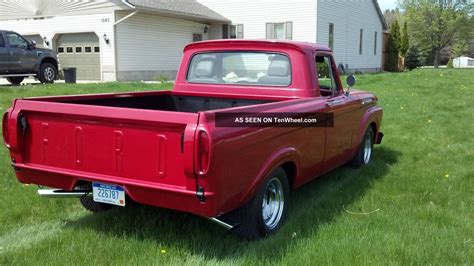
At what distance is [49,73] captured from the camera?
61.5ft

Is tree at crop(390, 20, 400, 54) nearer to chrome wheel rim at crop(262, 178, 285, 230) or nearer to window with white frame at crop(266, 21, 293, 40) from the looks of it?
window with white frame at crop(266, 21, 293, 40)

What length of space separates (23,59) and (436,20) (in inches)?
1958

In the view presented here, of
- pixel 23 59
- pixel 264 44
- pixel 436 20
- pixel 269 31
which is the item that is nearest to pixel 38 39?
pixel 23 59

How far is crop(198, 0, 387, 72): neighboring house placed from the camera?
2628 cm

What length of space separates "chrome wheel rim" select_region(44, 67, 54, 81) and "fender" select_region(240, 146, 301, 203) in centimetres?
1616

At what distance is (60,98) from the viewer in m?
4.52

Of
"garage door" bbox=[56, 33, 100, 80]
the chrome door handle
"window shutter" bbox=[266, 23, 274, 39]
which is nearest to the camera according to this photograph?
the chrome door handle

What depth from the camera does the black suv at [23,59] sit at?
57.3ft

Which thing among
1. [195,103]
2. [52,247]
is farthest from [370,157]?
[52,247]

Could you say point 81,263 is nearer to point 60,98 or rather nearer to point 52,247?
point 52,247

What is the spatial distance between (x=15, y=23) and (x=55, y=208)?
23470 mm

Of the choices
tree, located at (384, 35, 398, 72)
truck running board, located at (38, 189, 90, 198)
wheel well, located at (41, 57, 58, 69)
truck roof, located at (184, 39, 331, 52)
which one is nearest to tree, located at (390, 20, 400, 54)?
tree, located at (384, 35, 398, 72)

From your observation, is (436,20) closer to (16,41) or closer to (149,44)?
(149,44)

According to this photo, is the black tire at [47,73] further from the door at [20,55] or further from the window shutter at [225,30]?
the window shutter at [225,30]
